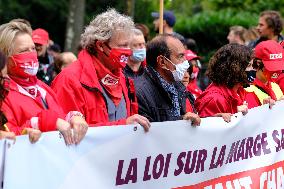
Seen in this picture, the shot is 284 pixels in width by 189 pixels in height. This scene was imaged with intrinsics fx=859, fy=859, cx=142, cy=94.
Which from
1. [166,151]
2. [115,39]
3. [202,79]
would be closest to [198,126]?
[166,151]

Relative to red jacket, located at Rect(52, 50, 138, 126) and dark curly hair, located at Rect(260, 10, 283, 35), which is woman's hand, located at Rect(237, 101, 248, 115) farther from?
dark curly hair, located at Rect(260, 10, 283, 35)

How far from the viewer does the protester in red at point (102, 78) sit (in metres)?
5.91

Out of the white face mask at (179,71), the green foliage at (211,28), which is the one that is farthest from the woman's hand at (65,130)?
the green foliage at (211,28)

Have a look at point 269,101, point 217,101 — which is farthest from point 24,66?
point 269,101

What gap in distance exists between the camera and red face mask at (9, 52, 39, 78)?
5.44m

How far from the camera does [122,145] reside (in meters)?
5.44

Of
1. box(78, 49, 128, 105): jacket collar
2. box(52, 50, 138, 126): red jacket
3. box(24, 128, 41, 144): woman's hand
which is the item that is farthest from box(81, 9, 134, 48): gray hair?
box(24, 128, 41, 144): woman's hand

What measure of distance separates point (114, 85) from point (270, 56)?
2432 millimetres

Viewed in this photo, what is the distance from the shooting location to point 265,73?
26.1 feet

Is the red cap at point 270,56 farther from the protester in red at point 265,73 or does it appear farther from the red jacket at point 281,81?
the red jacket at point 281,81

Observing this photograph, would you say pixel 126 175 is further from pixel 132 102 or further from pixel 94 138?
pixel 132 102

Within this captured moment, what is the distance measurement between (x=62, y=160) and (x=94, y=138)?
0.32 metres

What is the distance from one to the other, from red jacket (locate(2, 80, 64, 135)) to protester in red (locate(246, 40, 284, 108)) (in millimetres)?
2520

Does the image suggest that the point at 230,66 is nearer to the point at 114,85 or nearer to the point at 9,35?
the point at 114,85
